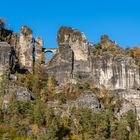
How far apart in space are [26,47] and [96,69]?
8684 millimetres

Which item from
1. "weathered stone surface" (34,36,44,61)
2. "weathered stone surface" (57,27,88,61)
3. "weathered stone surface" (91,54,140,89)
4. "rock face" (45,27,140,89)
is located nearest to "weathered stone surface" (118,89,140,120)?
"rock face" (45,27,140,89)

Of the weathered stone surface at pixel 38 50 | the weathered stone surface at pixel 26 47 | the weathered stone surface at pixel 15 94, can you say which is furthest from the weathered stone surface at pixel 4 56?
the weathered stone surface at pixel 38 50

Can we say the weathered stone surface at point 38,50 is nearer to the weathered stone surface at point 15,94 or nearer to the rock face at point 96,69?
the rock face at point 96,69

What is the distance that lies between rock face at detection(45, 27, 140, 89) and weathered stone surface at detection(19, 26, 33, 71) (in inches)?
106

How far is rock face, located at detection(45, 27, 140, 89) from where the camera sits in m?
75.9

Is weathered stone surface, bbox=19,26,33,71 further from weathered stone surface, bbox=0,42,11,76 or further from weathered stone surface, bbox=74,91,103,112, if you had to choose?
weathered stone surface, bbox=74,91,103,112

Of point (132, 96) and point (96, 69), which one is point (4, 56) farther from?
point (132, 96)

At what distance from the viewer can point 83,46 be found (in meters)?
79.1

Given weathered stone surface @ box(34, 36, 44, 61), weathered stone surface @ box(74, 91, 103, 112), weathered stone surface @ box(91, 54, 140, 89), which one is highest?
weathered stone surface @ box(34, 36, 44, 61)

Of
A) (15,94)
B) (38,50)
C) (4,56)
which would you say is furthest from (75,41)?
(15,94)

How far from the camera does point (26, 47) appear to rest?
3093 inches

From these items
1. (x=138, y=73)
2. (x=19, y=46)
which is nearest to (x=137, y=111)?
(x=138, y=73)

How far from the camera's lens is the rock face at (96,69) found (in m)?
75.9

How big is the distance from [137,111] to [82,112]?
8204 millimetres
